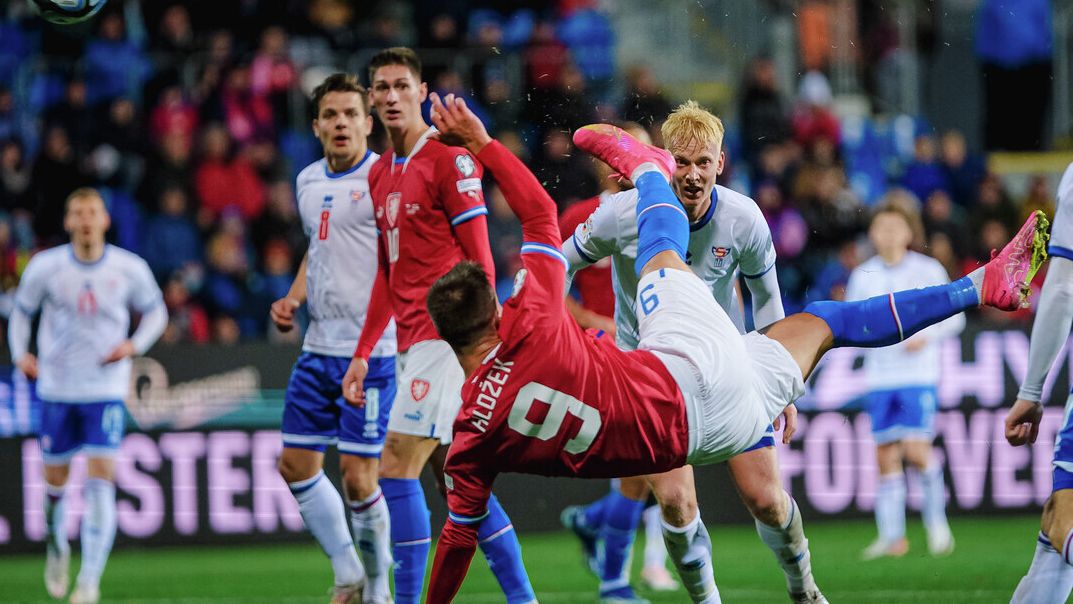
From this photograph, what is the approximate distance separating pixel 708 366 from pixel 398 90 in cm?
266

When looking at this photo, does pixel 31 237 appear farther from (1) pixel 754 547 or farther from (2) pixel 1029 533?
(2) pixel 1029 533

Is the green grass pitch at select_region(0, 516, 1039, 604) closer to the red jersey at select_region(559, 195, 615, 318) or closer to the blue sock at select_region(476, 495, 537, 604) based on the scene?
the red jersey at select_region(559, 195, 615, 318)

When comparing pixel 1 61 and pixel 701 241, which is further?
pixel 1 61

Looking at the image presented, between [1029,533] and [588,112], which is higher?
[588,112]

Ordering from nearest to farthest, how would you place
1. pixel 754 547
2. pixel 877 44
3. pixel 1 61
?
pixel 754 547
pixel 1 61
pixel 877 44

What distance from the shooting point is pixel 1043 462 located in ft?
40.5

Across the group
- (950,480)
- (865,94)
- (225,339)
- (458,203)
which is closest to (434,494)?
(225,339)

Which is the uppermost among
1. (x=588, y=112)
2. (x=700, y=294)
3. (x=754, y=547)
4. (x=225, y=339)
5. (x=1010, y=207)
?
(x=588, y=112)

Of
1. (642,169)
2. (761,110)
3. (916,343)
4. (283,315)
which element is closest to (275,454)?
(283,315)

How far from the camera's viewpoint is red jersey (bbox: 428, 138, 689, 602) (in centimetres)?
510

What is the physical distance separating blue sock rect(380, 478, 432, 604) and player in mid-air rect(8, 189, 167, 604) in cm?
334

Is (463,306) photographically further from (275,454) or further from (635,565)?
(275,454)

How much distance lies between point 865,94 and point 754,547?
7.45 metres

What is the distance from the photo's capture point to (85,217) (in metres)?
10.2
